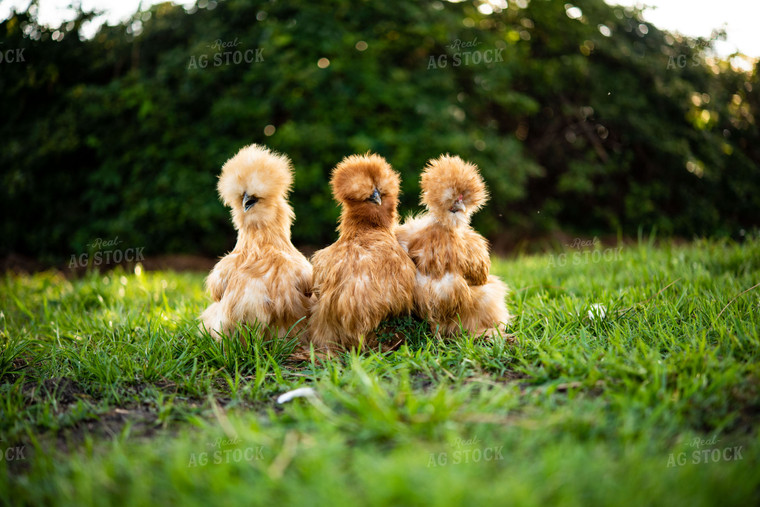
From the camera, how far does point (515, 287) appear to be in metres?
4.45

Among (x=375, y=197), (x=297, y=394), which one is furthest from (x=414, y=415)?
(x=375, y=197)

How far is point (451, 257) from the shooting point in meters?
2.99

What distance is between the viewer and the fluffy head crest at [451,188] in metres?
Result: 2.96

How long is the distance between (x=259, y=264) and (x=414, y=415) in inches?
57.5

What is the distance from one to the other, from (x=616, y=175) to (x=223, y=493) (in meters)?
8.72

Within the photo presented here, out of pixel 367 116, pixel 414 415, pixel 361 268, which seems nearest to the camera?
pixel 414 415

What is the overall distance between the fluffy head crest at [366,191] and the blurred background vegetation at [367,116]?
396 cm

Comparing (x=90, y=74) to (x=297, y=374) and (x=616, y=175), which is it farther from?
(x=616, y=175)

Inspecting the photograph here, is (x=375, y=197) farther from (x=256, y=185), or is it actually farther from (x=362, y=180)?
(x=256, y=185)

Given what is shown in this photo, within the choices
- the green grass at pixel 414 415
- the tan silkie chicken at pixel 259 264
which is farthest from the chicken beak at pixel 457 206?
the tan silkie chicken at pixel 259 264

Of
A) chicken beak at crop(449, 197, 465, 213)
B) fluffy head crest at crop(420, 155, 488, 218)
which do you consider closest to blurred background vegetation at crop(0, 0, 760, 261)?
fluffy head crest at crop(420, 155, 488, 218)

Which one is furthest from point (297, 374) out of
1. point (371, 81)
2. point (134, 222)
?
point (134, 222)

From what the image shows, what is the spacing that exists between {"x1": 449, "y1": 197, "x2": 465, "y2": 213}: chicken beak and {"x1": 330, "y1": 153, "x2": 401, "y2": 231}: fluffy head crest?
0.34m

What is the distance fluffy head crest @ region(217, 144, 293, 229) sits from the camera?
311 centimetres
